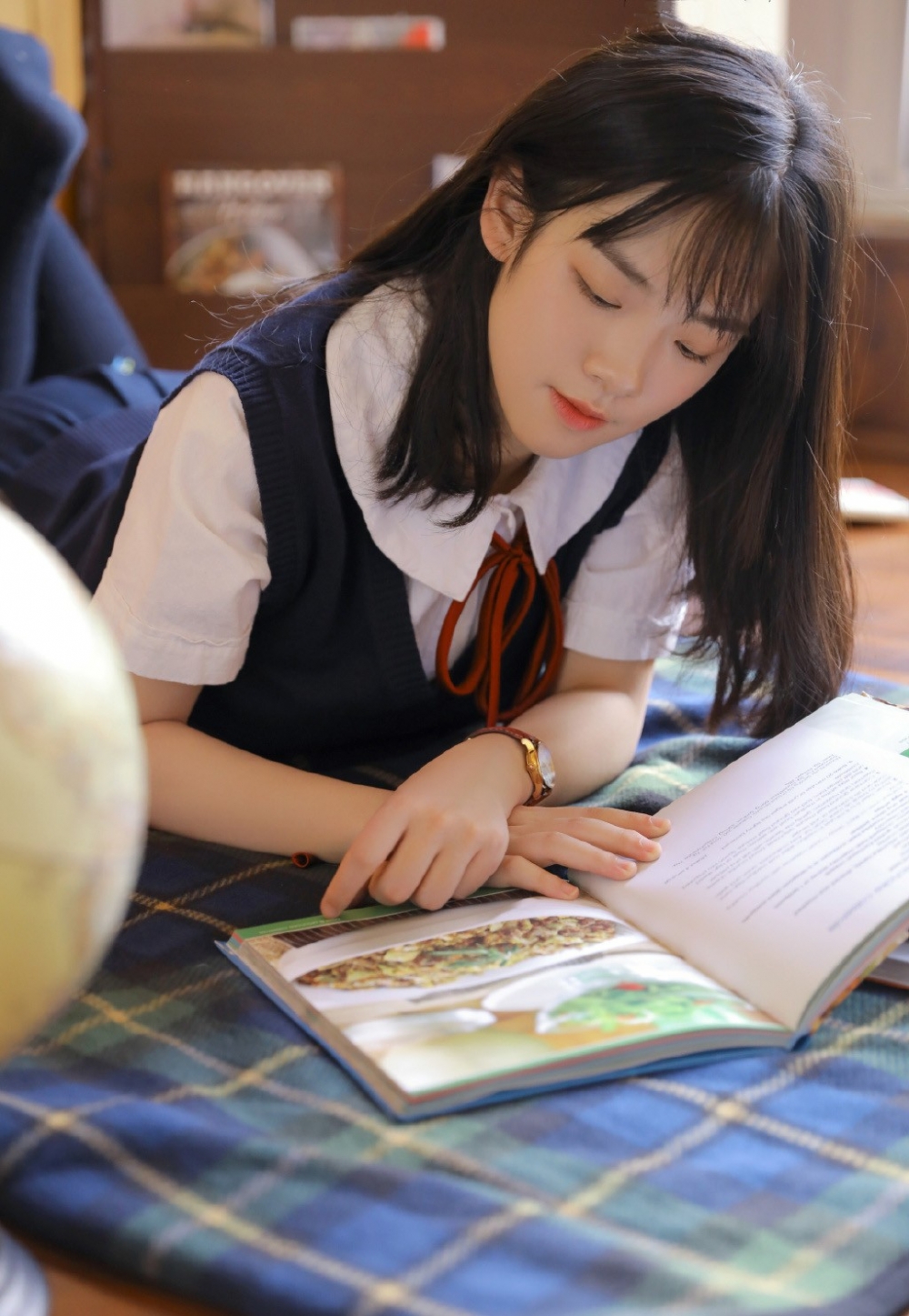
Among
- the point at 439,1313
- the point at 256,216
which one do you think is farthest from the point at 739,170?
the point at 256,216

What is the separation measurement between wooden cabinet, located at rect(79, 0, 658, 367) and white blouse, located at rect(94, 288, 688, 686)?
5.23 ft

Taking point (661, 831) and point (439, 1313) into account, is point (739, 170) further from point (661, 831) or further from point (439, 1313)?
point (439, 1313)

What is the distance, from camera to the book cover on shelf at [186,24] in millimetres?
2561

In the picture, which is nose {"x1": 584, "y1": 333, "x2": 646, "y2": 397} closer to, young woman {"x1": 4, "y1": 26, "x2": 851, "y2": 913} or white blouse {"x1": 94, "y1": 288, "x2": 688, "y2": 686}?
young woman {"x1": 4, "y1": 26, "x2": 851, "y2": 913}

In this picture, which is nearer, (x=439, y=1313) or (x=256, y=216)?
(x=439, y=1313)

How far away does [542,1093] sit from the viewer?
0.65m

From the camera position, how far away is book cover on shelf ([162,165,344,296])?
8.59 ft

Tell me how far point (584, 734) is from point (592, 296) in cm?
32

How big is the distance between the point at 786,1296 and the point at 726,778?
423mm

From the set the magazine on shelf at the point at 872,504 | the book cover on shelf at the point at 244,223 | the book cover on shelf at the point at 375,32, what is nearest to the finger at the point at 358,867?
the magazine on shelf at the point at 872,504

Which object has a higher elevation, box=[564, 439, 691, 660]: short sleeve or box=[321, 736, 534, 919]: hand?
box=[564, 439, 691, 660]: short sleeve

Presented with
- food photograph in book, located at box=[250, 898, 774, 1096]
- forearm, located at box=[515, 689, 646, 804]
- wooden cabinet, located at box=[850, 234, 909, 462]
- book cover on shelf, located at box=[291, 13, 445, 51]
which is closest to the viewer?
food photograph in book, located at box=[250, 898, 774, 1096]

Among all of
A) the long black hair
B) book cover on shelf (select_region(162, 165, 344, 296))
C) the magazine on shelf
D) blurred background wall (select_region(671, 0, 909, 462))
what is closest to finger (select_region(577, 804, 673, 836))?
the long black hair

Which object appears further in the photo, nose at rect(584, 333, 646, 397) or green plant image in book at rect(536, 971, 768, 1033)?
nose at rect(584, 333, 646, 397)
